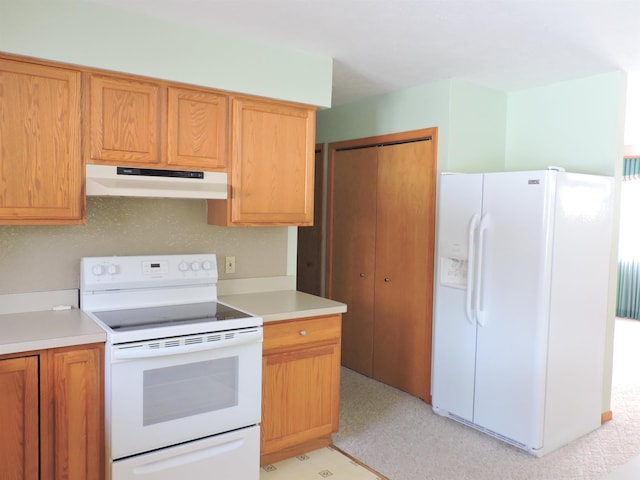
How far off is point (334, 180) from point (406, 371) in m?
1.75

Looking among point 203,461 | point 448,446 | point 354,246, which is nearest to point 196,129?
point 203,461

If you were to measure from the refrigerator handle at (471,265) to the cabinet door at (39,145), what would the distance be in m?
2.22

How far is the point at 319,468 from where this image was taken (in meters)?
2.87

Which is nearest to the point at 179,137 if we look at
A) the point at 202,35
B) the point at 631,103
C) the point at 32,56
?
the point at 202,35

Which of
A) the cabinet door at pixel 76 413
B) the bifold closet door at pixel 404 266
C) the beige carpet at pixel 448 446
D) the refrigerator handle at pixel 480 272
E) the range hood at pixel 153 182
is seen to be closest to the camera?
the cabinet door at pixel 76 413

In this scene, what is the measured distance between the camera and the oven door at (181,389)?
2.24 m

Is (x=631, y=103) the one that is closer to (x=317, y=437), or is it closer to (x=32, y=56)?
(x=317, y=437)

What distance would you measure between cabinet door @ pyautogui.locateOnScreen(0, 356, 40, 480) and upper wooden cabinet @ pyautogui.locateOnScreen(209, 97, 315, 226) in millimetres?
1239

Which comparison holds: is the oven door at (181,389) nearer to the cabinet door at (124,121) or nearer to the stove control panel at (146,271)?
the stove control panel at (146,271)

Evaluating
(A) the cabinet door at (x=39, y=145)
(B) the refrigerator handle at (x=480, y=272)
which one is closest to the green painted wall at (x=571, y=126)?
(B) the refrigerator handle at (x=480, y=272)

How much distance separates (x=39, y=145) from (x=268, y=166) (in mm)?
Answer: 1176

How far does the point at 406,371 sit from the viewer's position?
407 cm

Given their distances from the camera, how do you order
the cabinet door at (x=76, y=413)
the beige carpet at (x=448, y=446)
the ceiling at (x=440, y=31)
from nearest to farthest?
the cabinet door at (x=76, y=413), the ceiling at (x=440, y=31), the beige carpet at (x=448, y=446)

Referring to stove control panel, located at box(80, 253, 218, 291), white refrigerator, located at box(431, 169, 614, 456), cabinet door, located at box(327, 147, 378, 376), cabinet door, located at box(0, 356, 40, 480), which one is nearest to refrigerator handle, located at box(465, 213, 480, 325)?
white refrigerator, located at box(431, 169, 614, 456)
